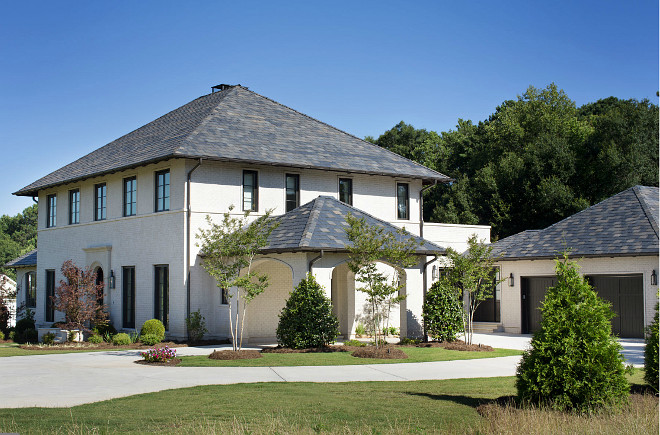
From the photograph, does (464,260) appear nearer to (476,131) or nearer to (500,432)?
(500,432)

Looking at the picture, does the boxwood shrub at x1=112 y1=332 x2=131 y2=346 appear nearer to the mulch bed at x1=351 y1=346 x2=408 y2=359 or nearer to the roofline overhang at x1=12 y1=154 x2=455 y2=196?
the roofline overhang at x1=12 y1=154 x2=455 y2=196

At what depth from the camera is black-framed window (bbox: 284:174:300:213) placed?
2842 cm

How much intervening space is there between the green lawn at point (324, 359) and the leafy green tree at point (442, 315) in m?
1.94

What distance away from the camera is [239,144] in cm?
2766

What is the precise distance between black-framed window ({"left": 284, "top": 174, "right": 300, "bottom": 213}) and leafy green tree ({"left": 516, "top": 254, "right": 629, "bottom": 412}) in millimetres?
17895

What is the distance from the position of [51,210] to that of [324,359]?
66.4 ft

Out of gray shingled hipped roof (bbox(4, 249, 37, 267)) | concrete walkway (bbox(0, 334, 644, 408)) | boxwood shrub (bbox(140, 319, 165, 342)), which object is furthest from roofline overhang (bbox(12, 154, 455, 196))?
concrete walkway (bbox(0, 334, 644, 408))

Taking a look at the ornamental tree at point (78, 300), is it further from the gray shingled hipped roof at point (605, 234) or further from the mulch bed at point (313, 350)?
the gray shingled hipped roof at point (605, 234)

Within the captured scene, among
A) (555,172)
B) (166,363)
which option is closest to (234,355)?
(166,363)

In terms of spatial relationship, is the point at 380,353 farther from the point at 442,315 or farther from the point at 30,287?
the point at 30,287

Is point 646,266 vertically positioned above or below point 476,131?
below

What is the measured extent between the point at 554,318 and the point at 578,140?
125 ft

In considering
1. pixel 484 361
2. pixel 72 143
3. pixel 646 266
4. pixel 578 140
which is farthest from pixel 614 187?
pixel 72 143

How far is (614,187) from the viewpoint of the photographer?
42656mm
